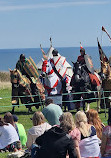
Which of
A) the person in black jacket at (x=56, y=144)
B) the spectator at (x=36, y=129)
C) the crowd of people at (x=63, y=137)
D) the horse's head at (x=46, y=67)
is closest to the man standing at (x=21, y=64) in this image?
the horse's head at (x=46, y=67)

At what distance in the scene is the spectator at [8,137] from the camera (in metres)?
10.9

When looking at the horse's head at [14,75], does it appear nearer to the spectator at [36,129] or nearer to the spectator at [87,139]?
the spectator at [36,129]

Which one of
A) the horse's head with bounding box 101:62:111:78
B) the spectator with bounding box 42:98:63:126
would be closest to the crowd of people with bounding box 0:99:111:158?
the spectator with bounding box 42:98:63:126

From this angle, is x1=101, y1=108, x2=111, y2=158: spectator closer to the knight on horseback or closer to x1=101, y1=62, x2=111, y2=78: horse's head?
x1=101, y1=62, x2=111, y2=78: horse's head

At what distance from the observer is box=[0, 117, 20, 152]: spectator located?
10.9 metres

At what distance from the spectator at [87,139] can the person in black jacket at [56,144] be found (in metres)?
0.82

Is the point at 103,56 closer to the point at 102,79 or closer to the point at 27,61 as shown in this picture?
the point at 102,79

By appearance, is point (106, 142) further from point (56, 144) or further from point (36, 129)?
point (36, 129)

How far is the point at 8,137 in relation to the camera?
10969 mm

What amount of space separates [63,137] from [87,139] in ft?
3.34

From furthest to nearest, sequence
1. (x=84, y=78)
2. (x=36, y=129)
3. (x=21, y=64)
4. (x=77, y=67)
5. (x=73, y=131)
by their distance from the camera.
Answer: (x=21, y=64) < (x=84, y=78) < (x=77, y=67) < (x=36, y=129) < (x=73, y=131)

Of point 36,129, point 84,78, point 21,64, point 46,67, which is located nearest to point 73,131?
point 36,129

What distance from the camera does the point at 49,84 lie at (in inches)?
685

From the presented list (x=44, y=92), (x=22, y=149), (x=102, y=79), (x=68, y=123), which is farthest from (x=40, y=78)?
(x=68, y=123)
